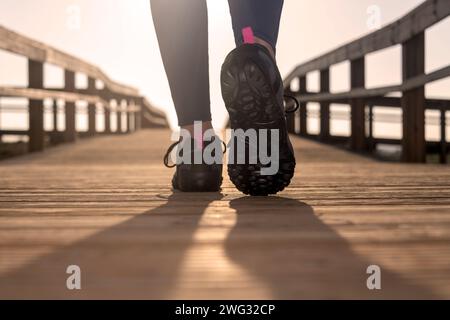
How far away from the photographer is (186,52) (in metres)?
2.01

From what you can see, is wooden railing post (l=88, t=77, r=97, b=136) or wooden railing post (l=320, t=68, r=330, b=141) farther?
wooden railing post (l=88, t=77, r=97, b=136)

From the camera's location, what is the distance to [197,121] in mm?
2020

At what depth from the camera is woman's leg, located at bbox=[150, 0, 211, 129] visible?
6.53ft

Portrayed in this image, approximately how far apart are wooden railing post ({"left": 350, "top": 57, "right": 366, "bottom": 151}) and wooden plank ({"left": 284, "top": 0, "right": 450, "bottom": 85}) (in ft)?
0.31

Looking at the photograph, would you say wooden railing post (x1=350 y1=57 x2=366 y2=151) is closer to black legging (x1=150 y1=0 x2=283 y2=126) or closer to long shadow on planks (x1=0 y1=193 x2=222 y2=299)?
black legging (x1=150 y1=0 x2=283 y2=126)

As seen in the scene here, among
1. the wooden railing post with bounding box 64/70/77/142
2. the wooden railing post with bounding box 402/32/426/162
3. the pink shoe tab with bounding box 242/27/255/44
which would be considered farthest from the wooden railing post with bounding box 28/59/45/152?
the pink shoe tab with bounding box 242/27/255/44

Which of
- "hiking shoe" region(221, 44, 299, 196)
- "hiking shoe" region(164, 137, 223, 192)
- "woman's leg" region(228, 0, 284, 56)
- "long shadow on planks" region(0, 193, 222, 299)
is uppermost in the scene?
"woman's leg" region(228, 0, 284, 56)

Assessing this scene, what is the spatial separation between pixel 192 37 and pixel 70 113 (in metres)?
4.63

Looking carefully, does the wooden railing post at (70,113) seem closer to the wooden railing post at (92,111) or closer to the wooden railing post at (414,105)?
the wooden railing post at (92,111)

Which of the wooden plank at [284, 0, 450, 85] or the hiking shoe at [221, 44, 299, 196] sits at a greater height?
the wooden plank at [284, 0, 450, 85]

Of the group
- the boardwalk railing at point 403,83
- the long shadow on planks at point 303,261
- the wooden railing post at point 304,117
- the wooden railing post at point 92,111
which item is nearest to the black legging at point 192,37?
the long shadow on planks at point 303,261

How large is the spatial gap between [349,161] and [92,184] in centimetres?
245
